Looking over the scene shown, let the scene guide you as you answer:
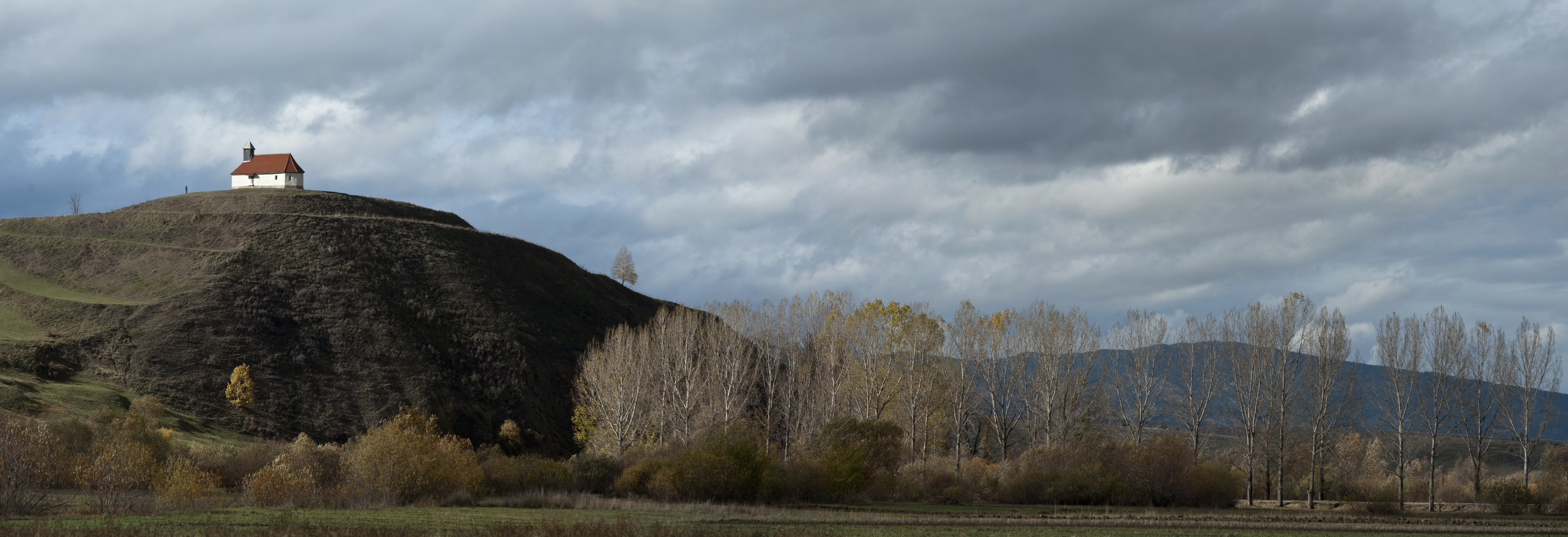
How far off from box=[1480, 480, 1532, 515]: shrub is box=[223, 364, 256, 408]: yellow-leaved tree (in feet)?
256

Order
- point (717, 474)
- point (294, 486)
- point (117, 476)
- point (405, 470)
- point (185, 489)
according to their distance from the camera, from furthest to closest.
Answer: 1. point (717, 474)
2. point (405, 470)
3. point (294, 486)
4. point (185, 489)
5. point (117, 476)

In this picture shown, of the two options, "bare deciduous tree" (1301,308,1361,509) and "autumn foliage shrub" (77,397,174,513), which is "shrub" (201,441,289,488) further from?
"bare deciduous tree" (1301,308,1361,509)

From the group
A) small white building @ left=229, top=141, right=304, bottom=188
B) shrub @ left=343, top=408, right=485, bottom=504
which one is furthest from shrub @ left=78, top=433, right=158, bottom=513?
small white building @ left=229, top=141, right=304, bottom=188

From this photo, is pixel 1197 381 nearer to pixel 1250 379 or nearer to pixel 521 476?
pixel 1250 379

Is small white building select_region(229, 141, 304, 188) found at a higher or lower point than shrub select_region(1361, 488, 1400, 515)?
higher

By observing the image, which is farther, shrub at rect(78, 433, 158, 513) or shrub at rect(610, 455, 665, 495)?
shrub at rect(610, 455, 665, 495)

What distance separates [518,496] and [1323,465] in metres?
51.5

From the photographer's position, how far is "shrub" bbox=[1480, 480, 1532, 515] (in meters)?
50.1

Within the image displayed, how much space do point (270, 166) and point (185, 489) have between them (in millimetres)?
106042

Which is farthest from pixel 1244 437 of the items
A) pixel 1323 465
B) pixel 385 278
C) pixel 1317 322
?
pixel 385 278

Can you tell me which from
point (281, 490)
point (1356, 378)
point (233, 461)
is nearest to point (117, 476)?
point (281, 490)

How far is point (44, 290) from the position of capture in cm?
8512

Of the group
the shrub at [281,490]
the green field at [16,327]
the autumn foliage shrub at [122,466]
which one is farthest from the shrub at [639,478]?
the green field at [16,327]

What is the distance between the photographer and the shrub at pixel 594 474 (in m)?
50.7
